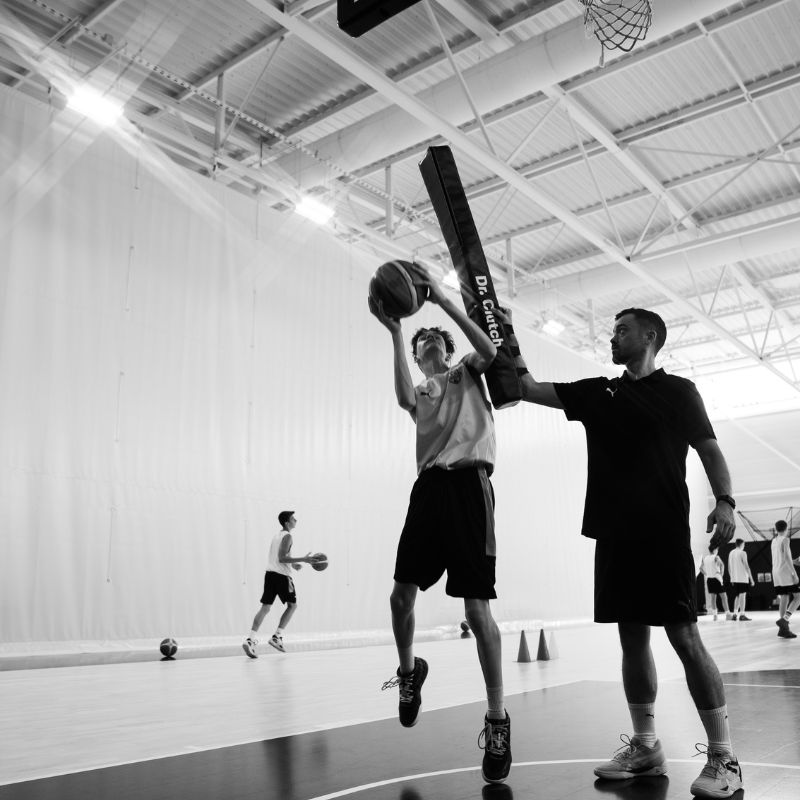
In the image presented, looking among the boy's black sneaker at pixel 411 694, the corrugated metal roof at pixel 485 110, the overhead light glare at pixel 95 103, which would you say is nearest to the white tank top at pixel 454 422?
the boy's black sneaker at pixel 411 694

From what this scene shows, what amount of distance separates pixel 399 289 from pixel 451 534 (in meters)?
1.06

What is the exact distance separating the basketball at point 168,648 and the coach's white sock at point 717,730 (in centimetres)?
744

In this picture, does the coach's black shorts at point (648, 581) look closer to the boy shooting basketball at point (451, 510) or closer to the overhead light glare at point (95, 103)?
the boy shooting basketball at point (451, 510)

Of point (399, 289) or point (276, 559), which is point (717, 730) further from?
point (276, 559)

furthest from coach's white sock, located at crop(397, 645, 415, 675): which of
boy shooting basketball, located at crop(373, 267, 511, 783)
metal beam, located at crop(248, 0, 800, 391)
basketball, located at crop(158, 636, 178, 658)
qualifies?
metal beam, located at crop(248, 0, 800, 391)

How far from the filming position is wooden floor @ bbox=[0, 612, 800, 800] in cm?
276

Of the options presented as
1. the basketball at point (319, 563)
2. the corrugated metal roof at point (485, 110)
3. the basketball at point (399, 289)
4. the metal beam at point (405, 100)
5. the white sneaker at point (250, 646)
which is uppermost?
the corrugated metal roof at point (485, 110)

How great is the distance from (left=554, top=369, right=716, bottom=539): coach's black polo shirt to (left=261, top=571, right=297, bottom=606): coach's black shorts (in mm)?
7031

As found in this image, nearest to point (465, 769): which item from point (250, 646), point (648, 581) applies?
point (648, 581)

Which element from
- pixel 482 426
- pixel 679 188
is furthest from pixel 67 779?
pixel 679 188

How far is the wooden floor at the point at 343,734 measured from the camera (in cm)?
276

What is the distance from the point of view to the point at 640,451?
3061mm

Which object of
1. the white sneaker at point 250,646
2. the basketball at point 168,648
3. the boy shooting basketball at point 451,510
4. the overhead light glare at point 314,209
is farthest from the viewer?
the overhead light glare at point 314,209

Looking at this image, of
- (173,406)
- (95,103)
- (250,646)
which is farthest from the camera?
(173,406)
